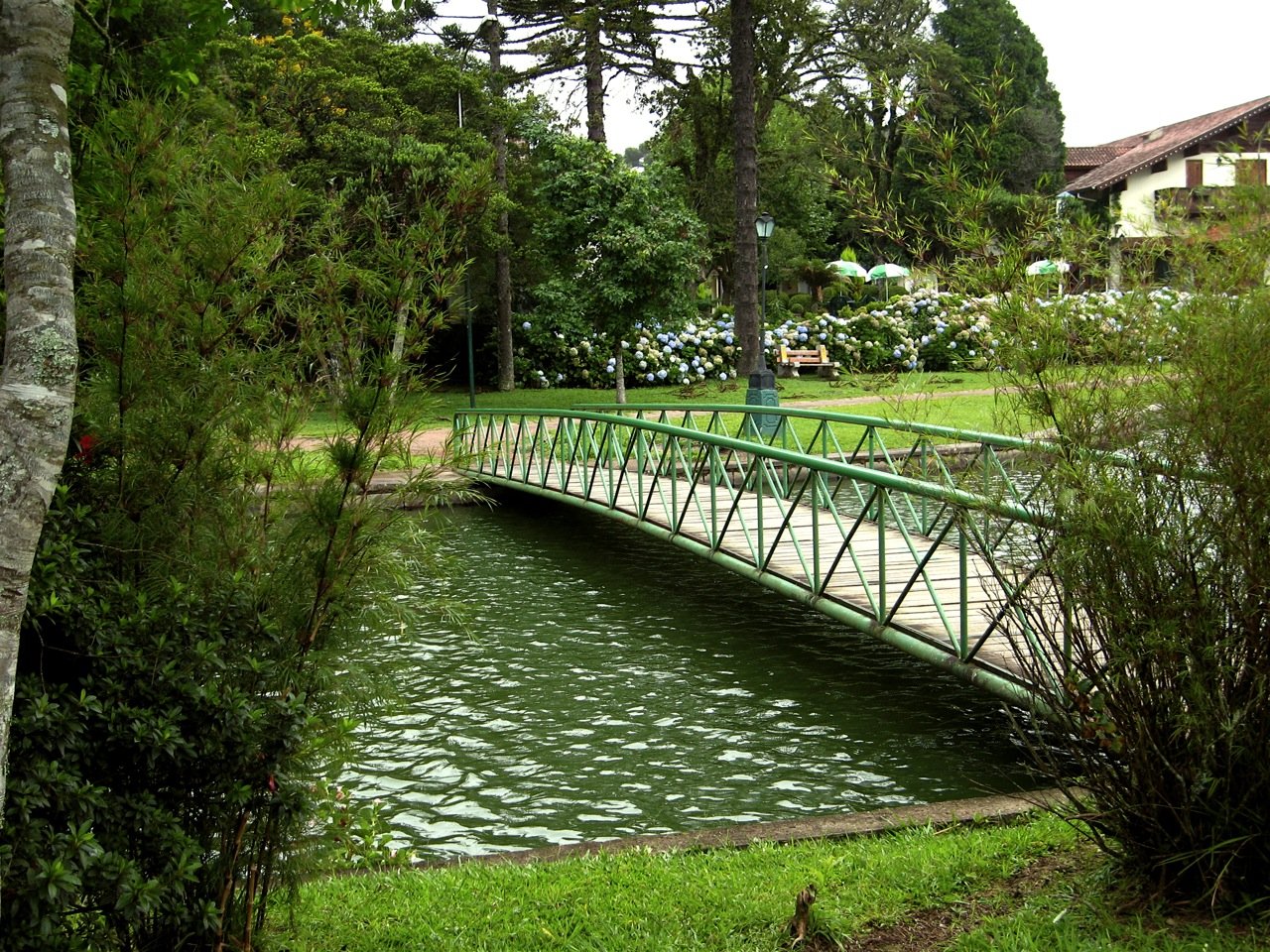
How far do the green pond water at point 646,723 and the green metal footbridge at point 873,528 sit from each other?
1.97 ft

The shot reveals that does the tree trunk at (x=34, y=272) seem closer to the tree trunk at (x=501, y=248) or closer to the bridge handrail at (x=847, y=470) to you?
the bridge handrail at (x=847, y=470)

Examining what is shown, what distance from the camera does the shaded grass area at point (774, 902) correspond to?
3.73m

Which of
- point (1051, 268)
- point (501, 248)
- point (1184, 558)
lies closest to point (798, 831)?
point (1184, 558)

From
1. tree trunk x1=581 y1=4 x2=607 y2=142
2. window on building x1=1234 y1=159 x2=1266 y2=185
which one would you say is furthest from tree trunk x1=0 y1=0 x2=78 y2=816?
tree trunk x1=581 y1=4 x2=607 y2=142

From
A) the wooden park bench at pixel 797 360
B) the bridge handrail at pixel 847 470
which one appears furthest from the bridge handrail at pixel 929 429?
the wooden park bench at pixel 797 360

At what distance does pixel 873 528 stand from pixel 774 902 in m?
6.82

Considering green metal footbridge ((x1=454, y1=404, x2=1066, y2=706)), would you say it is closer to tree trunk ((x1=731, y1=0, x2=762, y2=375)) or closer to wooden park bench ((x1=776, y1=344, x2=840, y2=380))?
tree trunk ((x1=731, y1=0, x2=762, y2=375))

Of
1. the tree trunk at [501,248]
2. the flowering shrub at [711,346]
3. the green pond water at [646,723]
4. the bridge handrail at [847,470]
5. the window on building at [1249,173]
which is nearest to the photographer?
the window on building at [1249,173]

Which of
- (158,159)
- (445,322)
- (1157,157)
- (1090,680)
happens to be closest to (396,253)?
(445,322)

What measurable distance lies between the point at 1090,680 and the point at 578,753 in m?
3.74

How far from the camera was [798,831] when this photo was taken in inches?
201

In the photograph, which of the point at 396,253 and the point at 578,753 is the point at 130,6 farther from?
the point at 578,753

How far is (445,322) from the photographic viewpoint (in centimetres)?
363

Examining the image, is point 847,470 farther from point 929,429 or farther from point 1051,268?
point 1051,268
